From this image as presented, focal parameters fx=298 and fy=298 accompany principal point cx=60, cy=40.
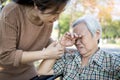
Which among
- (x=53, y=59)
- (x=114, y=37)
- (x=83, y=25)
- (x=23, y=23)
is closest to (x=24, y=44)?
(x=23, y=23)

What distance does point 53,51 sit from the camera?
2.09 metres

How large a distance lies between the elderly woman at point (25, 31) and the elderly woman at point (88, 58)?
0.52 feet

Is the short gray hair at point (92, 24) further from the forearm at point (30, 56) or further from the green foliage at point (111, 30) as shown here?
the green foliage at point (111, 30)

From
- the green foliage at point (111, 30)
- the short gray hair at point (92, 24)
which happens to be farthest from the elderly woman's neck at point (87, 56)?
the green foliage at point (111, 30)

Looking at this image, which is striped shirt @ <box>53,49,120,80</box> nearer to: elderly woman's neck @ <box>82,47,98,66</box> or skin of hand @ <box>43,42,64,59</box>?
elderly woman's neck @ <box>82,47,98,66</box>

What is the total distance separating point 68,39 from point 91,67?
0.27 meters

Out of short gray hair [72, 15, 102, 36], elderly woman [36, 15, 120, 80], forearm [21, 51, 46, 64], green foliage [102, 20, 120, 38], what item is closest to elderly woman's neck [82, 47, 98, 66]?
elderly woman [36, 15, 120, 80]

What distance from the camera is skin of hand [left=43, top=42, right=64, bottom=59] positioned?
2.06 meters

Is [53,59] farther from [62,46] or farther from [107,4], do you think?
[107,4]

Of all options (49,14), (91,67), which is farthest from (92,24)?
(49,14)

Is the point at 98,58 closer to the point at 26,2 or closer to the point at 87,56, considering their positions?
the point at 87,56

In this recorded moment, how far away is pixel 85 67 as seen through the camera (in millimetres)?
2250

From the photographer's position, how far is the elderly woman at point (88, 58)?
7.14 feet

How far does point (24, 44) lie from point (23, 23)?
162 mm
